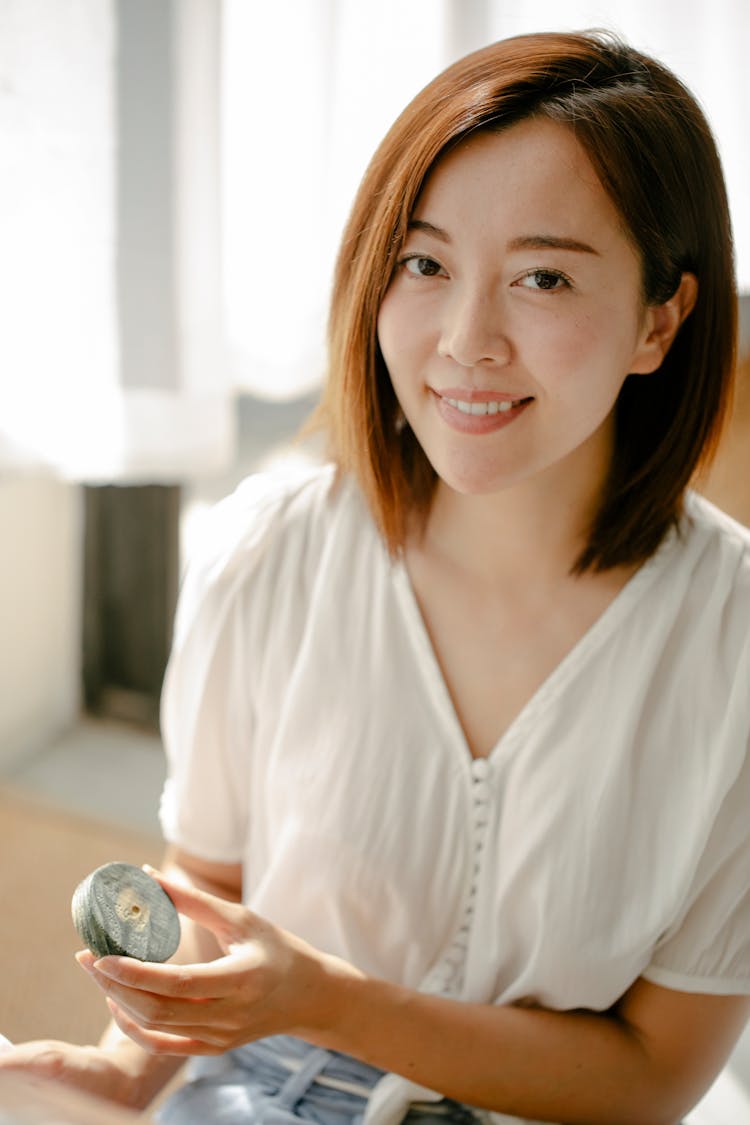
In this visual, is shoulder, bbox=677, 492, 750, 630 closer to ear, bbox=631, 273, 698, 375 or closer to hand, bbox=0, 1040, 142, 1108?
ear, bbox=631, 273, 698, 375

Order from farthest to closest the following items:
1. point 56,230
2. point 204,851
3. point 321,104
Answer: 1. point 56,230
2. point 321,104
3. point 204,851

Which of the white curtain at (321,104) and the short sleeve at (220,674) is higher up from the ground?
the white curtain at (321,104)

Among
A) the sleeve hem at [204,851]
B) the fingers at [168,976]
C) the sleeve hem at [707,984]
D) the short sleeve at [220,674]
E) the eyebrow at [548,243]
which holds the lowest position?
the sleeve hem at [707,984]

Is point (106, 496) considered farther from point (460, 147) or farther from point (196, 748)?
point (460, 147)

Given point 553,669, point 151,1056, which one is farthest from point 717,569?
point 151,1056

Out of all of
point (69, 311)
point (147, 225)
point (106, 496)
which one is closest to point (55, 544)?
point (106, 496)

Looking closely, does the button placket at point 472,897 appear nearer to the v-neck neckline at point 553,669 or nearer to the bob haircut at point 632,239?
the v-neck neckline at point 553,669

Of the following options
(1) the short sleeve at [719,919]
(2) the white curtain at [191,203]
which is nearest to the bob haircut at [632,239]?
(1) the short sleeve at [719,919]

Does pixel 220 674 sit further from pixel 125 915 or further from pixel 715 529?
pixel 715 529

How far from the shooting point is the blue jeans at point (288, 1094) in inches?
38.7

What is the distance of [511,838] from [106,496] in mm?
1084

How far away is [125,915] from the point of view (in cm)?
81

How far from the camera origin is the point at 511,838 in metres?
0.98

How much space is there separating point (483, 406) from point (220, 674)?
1.17 feet
